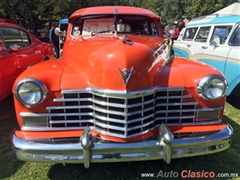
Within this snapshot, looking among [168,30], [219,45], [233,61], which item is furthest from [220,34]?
[168,30]

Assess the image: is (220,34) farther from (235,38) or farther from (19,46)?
(19,46)

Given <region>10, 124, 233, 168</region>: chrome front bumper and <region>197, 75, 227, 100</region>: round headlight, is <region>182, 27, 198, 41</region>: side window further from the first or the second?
<region>10, 124, 233, 168</region>: chrome front bumper

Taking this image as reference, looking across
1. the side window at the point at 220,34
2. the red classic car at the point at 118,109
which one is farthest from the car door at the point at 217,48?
the red classic car at the point at 118,109

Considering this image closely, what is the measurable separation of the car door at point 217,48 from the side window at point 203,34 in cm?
28

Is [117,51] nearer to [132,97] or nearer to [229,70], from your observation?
[132,97]

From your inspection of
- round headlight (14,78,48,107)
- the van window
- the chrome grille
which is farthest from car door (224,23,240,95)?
the van window

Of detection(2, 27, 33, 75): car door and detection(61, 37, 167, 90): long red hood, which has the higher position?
detection(61, 37, 167, 90): long red hood

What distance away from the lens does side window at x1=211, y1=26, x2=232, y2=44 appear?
5293 mm

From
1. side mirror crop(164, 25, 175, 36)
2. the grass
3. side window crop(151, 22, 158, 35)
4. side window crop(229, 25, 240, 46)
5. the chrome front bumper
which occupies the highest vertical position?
side window crop(151, 22, 158, 35)

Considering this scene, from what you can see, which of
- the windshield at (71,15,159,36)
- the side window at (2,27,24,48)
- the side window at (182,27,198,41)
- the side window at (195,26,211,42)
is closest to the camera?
the windshield at (71,15,159,36)

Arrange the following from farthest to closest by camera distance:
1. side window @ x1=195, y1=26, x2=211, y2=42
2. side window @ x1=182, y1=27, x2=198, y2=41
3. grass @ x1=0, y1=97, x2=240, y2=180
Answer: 1. side window @ x1=182, y1=27, x2=198, y2=41
2. side window @ x1=195, y1=26, x2=211, y2=42
3. grass @ x1=0, y1=97, x2=240, y2=180

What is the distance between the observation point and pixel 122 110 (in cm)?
227

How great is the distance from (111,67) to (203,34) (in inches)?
189

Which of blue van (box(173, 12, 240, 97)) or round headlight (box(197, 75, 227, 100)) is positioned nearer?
round headlight (box(197, 75, 227, 100))
